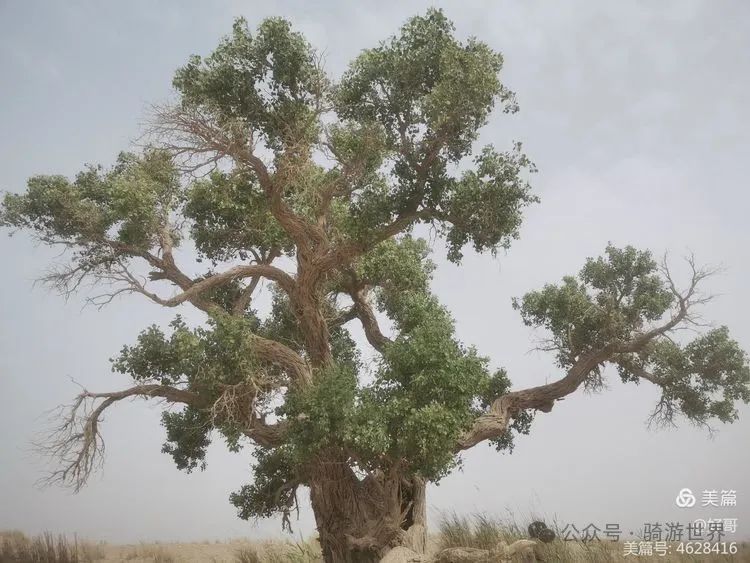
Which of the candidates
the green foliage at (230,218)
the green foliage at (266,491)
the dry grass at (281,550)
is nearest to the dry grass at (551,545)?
the dry grass at (281,550)

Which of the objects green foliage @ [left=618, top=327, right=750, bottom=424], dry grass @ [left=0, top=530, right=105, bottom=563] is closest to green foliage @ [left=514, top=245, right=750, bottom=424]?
green foliage @ [left=618, top=327, right=750, bottom=424]

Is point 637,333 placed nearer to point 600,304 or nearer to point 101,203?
point 600,304

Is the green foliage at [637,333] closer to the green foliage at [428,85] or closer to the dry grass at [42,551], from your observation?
the green foliage at [428,85]

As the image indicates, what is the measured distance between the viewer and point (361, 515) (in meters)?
12.9

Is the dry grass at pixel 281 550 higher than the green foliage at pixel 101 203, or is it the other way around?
the green foliage at pixel 101 203

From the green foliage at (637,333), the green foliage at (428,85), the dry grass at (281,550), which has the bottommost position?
the dry grass at (281,550)

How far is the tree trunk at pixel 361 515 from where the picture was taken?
492 inches

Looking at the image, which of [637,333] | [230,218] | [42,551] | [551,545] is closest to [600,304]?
[637,333]

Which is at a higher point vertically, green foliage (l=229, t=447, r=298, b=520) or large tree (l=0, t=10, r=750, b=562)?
large tree (l=0, t=10, r=750, b=562)

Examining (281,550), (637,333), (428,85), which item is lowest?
(281,550)

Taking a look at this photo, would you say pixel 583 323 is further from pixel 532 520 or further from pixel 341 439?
pixel 341 439

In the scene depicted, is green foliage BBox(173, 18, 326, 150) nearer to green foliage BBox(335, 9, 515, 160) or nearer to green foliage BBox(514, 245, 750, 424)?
green foliage BBox(335, 9, 515, 160)

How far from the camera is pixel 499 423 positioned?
14.1 m

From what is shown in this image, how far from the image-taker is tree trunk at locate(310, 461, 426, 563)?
1250cm
